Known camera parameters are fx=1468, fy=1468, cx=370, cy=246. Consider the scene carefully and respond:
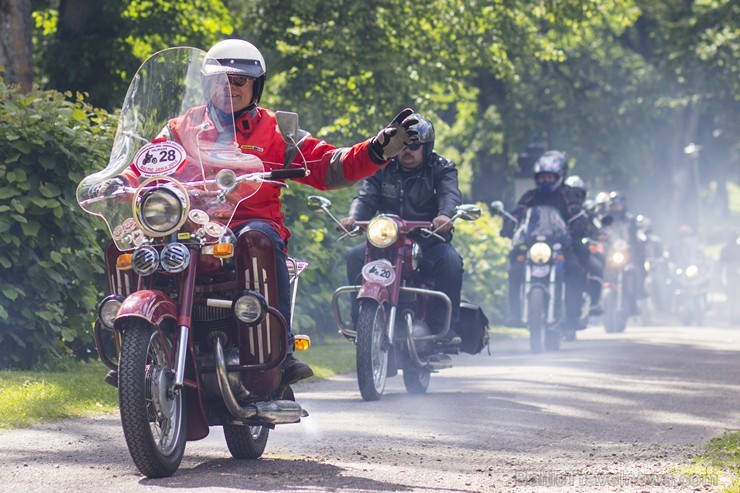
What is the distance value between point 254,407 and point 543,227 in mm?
9871

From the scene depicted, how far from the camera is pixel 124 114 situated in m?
6.68

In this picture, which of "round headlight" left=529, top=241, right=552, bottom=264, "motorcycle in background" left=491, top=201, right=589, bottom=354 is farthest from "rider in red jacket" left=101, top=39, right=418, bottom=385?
"round headlight" left=529, top=241, right=552, bottom=264

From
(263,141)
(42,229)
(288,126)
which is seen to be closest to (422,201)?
(42,229)

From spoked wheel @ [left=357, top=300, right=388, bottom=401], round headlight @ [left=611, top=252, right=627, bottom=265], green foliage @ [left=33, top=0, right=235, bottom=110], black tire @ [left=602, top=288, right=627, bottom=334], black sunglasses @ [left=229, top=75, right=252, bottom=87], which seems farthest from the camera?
green foliage @ [left=33, top=0, right=235, bottom=110]

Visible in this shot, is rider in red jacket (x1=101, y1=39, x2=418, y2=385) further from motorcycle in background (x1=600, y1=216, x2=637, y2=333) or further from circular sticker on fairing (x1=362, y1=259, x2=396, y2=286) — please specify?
motorcycle in background (x1=600, y1=216, x2=637, y2=333)

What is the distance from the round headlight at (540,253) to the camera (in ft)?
51.4

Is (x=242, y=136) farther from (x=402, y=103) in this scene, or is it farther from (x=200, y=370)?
(x=402, y=103)

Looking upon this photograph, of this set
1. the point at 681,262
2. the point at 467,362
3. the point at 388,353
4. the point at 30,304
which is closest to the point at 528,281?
the point at 467,362

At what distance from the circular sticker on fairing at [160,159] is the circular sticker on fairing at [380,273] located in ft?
14.0

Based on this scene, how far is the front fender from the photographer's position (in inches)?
234

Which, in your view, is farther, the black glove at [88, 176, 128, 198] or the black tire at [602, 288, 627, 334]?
the black tire at [602, 288, 627, 334]

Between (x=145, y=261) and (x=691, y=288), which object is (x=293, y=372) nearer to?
(x=145, y=261)

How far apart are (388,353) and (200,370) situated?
169 inches

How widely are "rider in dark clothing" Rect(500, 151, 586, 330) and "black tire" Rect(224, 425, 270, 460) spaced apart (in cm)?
927
